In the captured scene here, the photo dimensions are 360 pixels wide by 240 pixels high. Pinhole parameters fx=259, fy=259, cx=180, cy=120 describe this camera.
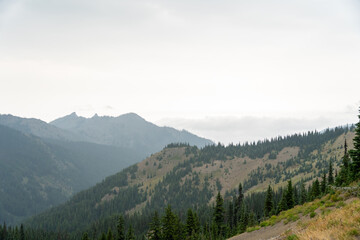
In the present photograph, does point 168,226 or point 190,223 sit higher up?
point 168,226

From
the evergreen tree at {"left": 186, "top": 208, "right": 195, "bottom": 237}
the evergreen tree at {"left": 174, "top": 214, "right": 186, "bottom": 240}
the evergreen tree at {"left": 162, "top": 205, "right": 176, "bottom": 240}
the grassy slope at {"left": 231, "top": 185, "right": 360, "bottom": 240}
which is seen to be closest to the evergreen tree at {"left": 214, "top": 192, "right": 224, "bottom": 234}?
the evergreen tree at {"left": 186, "top": 208, "right": 195, "bottom": 237}

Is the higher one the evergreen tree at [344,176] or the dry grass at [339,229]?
the dry grass at [339,229]

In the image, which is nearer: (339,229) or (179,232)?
(339,229)

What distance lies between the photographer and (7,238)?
156 m

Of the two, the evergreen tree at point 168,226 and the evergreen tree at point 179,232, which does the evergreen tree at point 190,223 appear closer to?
the evergreen tree at point 179,232

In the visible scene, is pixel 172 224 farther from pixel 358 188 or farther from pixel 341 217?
pixel 341 217

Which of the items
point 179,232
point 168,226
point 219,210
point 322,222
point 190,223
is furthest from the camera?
point 219,210

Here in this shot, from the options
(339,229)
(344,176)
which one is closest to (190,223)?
(344,176)

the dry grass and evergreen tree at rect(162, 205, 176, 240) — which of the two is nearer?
the dry grass

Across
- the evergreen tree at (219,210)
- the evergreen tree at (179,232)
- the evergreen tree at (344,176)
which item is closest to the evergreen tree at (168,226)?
the evergreen tree at (179,232)

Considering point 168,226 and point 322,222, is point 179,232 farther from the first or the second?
point 322,222

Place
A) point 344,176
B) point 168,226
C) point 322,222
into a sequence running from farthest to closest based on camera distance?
point 168,226, point 344,176, point 322,222

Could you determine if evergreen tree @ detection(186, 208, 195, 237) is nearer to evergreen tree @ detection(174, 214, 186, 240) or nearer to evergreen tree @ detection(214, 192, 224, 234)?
evergreen tree @ detection(174, 214, 186, 240)

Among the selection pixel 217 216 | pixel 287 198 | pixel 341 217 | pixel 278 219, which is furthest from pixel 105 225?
pixel 341 217
